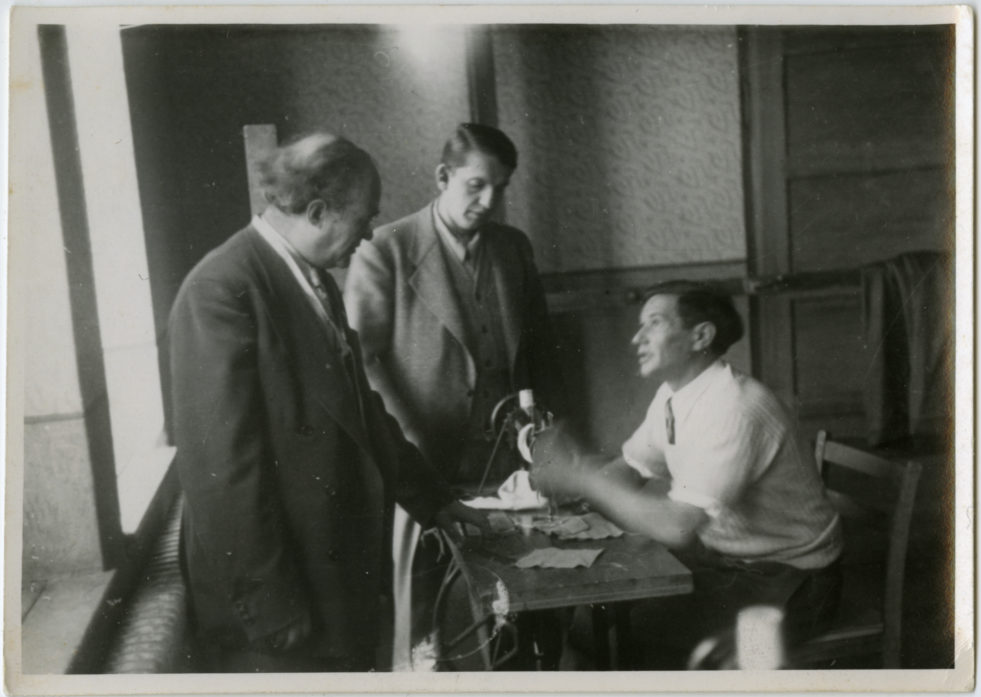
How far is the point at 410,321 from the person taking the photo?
1515 mm

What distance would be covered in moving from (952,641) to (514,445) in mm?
871

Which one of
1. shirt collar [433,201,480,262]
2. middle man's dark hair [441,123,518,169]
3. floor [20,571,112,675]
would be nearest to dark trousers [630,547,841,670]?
shirt collar [433,201,480,262]

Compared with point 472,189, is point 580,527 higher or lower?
lower

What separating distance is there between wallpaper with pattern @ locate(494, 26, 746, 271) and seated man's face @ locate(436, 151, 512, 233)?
0.03 m

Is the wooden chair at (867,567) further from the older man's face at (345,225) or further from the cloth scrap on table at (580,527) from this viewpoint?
the older man's face at (345,225)

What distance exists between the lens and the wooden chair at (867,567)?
1575mm

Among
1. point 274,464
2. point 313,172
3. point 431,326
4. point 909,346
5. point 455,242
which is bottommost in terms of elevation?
point 274,464

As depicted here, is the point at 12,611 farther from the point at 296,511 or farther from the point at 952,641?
the point at 952,641

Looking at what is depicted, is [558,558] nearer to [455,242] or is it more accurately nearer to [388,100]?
[455,242]

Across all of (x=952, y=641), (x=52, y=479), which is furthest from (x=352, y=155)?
(x=952, y=641)

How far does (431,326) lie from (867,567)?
0.88m

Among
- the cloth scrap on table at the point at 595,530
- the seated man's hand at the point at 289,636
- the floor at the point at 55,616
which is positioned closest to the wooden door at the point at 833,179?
the cloth scrap on table at the point at 595,530

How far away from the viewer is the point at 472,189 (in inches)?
59.2

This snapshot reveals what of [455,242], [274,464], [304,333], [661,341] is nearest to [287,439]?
[274,464]
